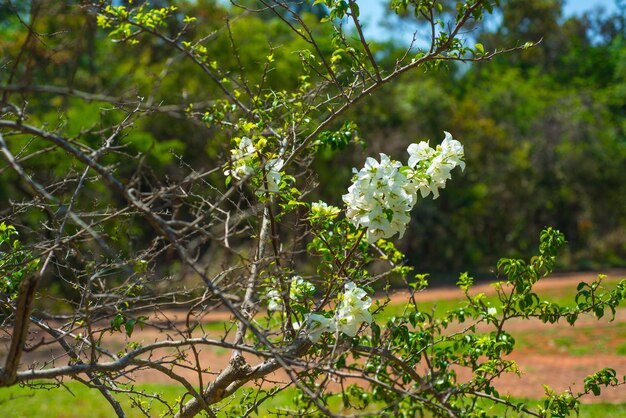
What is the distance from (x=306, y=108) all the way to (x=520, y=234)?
19.7m

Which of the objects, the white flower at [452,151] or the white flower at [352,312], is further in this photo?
the white flower at [452,151]

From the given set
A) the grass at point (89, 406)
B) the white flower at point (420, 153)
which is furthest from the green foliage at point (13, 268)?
the grass at point (89, 406)

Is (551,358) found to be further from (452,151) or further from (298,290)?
(452,151)

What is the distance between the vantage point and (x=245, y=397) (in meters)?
3.93

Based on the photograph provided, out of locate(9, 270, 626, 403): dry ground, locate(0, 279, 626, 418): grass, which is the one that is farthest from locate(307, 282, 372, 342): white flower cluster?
locate(9, 270, 626, 403): dry ground

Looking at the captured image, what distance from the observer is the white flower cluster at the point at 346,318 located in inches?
122

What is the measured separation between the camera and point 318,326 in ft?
10.3

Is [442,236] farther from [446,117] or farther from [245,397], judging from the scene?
[245,397]

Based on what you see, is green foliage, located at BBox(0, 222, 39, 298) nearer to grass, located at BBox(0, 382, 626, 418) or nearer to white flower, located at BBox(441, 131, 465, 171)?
white flower, located at BBox(441, 131, 465, 171)

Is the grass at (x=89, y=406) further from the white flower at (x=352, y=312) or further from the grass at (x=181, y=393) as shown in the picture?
the white flower at (x=352, y=312)

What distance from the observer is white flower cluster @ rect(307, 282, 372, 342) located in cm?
310

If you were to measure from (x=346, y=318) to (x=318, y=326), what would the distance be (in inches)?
4.6

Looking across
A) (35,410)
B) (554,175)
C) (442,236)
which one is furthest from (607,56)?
(35,410)

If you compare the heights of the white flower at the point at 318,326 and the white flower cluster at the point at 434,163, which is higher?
the white flower cluster at the point at 434,163
